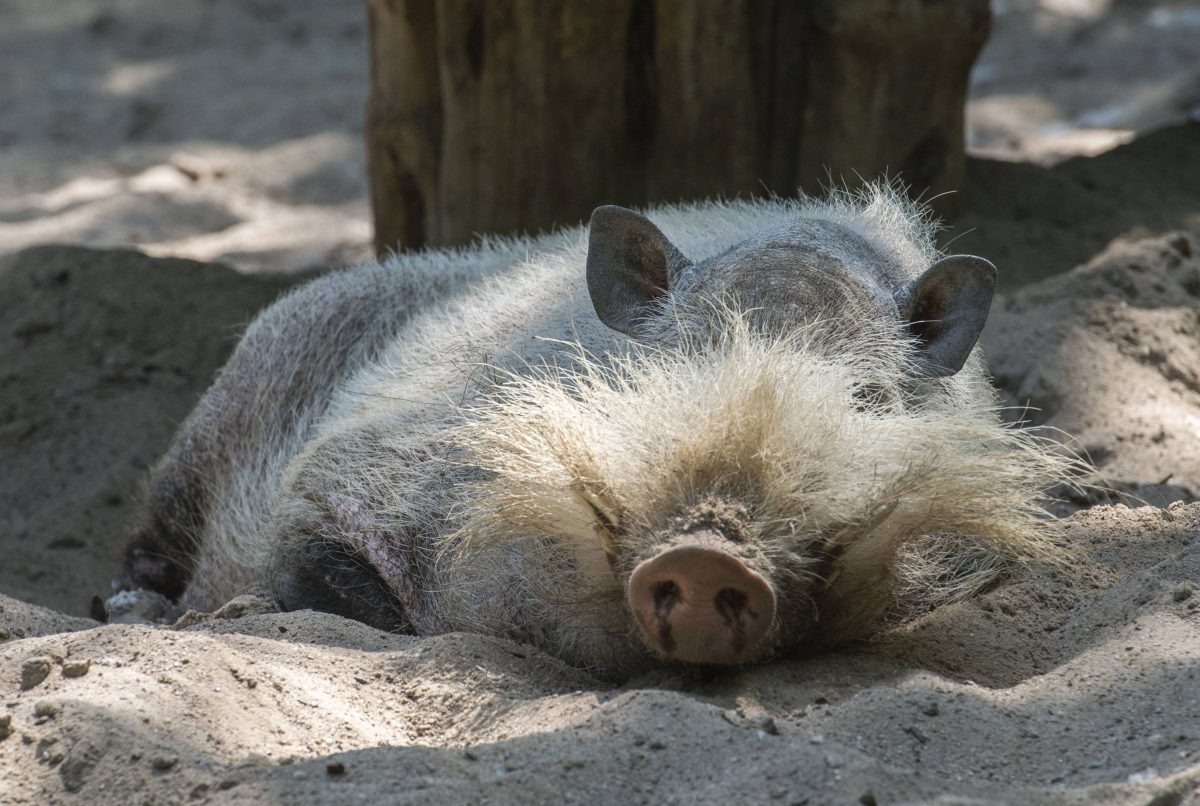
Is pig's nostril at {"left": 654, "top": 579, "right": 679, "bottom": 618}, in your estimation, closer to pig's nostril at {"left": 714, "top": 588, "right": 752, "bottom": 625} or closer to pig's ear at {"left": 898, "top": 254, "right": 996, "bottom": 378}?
pig's nostril at {"left": 714, "top": 588, "right": 752, "bottom": 625}

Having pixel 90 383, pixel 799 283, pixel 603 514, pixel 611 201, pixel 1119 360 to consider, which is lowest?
pixel 90 383

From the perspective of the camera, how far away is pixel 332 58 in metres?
9.41

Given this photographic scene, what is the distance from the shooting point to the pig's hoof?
394 centimetres

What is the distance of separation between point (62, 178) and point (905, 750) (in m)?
6.14

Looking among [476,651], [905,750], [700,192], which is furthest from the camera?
[700,192]

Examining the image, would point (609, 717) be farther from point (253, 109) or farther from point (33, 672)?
point (253, 109)

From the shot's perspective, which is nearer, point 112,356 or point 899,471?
point 899,471

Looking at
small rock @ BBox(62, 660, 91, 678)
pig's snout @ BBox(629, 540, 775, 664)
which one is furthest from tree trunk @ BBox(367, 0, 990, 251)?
small rock @ BBox(62, 660, 91, 678)

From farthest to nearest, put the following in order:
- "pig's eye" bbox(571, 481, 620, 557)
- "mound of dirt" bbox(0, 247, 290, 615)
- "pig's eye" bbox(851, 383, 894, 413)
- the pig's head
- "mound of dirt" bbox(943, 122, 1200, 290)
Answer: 1. "mound of dirt" bbox(943, 122, 1200, 290)
2. "mound of dirt" bbox(0, 247, 290, 615)
3. "pig's eye" bbox(851, 383, 894, 413)
4. "pig's eye" bbox(571, 481, 620, 557)
5. the pig's head

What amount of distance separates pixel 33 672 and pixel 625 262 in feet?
5.04

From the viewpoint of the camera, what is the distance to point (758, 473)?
7.88ft

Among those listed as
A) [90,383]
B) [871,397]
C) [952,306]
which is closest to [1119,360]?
[952,306]

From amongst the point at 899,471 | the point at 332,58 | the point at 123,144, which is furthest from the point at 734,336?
the point at 332,58

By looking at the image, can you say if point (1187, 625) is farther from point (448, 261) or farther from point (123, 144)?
point (123, 144)
